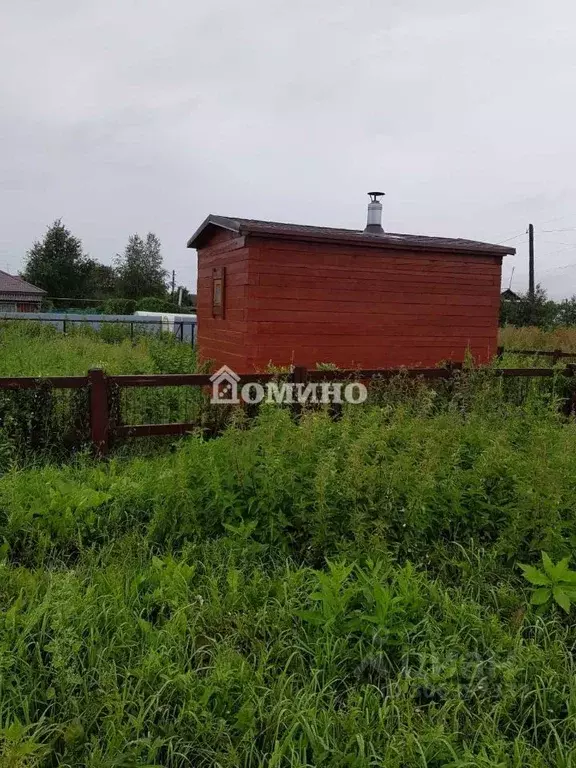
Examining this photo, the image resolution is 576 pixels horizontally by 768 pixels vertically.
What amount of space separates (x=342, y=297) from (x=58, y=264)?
36.0m

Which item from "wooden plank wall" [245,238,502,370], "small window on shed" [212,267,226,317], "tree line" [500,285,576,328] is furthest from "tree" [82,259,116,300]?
"wooden plank wall" [245,238,502,370]

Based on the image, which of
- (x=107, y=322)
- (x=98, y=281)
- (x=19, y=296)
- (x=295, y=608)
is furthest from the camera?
(x=98, y=281)

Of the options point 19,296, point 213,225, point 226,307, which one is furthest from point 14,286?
point 226,307

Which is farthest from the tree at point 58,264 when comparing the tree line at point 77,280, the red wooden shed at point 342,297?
the red wooden shed at point 342,297

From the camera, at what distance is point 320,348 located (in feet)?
28.1

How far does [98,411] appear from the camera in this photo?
5188 millimetres

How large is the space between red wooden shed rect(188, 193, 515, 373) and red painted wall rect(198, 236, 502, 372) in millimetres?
16

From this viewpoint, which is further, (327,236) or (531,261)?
(531,261)

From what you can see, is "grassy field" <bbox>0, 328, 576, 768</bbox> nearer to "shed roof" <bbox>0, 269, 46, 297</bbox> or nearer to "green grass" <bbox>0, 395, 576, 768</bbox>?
"green grass" <bbox>0, 395, 576, 768</bbox>

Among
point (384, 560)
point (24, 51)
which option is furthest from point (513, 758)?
point (24, 51)

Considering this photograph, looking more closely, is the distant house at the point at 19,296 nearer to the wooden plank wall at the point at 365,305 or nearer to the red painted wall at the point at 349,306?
the red painted wall at the point at 349,306

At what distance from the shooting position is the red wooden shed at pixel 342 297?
8.17 metres

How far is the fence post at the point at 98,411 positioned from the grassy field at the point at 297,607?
0.78m

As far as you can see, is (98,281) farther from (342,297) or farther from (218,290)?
(342,297)
